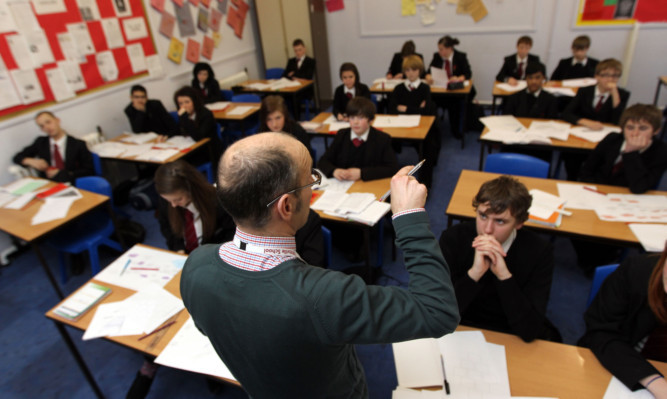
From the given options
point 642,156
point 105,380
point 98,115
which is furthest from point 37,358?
point 642,156

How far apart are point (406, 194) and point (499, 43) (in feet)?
20.0

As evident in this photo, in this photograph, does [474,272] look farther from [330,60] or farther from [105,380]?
[330,60]

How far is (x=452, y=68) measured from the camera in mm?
5617

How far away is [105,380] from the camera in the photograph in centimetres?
234

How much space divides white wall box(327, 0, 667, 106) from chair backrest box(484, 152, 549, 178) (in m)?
→ 3.87

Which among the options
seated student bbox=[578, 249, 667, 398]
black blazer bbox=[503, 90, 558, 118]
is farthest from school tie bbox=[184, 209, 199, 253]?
black blazer bbox=[503, 90, 558, 118]

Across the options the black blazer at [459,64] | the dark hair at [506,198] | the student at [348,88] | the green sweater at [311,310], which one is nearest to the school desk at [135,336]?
the green sweater at [311,310]

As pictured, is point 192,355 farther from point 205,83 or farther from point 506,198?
point 205,83

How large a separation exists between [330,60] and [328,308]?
6794mm

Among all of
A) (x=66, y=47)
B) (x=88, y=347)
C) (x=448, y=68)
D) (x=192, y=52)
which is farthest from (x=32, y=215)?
(x=448, y=68)

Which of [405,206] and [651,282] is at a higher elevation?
[405,206]

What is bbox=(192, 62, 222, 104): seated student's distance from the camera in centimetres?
527

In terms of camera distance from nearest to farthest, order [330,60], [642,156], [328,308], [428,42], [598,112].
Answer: [328,308], [642,156], [598,112], [428,42], [330,60]

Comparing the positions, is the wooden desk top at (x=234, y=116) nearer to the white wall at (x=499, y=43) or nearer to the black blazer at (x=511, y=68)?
the white wall at (x=499, y=43)
